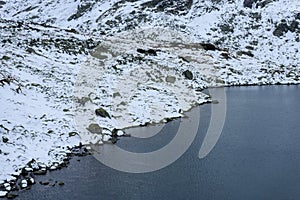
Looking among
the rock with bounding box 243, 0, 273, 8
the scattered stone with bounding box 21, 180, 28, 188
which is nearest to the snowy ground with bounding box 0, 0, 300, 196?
the scattered stone with bounding box 21, 180, 28, 188

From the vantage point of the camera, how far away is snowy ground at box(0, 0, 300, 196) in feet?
128

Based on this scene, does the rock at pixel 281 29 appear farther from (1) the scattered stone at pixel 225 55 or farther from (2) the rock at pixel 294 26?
(1) the scattered stone at pixel 225 55

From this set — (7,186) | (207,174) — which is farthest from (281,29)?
(7,186)

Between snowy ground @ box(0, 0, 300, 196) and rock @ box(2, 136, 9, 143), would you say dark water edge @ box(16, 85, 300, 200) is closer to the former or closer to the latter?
snowy ground @ box(0, 0, 300, 196)

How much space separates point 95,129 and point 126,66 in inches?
1256

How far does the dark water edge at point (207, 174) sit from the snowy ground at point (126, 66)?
3.68 meters

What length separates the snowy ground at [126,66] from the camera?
39094 millimetres

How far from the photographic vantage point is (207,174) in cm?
3247

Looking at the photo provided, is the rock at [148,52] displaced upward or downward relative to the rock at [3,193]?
downward

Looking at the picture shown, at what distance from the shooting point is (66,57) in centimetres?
6881

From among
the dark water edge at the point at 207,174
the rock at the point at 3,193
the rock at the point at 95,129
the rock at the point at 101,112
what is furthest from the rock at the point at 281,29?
the rock at the point at 3,193

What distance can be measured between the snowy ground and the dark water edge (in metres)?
3.68

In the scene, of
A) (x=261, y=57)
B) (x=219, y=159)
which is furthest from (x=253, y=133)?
(x=261, y=57)

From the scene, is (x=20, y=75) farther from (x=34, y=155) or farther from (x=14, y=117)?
(x=34, y=155)
